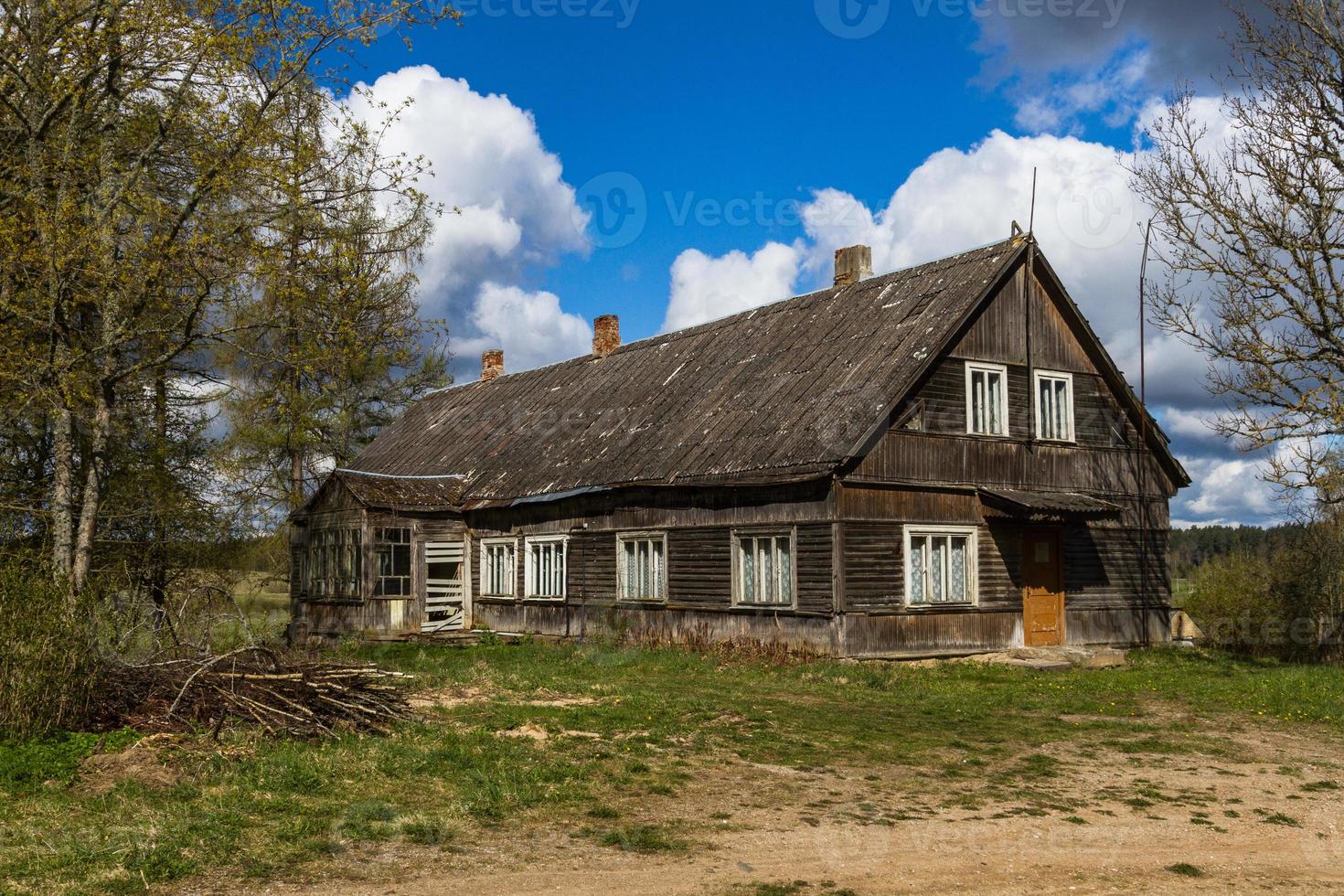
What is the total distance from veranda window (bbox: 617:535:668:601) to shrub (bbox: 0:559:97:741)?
1350cm

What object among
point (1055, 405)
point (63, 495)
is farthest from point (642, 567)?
point (63, 495)

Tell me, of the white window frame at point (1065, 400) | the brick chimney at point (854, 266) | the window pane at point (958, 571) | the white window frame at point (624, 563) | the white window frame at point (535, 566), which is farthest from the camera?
the brick chimney at point (854, 266)

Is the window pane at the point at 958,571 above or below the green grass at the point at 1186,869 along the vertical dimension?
above

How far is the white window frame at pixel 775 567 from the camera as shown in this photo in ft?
66.7

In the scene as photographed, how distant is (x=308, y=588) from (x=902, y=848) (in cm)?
2452

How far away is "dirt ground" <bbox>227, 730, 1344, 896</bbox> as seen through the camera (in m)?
7.27

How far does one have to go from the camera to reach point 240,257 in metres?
15.8

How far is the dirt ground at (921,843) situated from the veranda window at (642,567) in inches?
491

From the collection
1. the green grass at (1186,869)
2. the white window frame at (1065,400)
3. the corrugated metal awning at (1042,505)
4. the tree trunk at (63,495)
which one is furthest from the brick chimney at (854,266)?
the green grass at (1186,869)

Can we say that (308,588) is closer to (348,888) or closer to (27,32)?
(27,32)

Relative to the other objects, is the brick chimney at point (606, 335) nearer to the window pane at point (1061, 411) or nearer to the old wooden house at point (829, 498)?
the old wooden house at point (829, 498)

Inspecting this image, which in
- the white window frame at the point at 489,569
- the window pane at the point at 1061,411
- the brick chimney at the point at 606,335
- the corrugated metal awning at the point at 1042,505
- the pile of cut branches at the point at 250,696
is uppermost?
the brick chimney at the point at 606,335

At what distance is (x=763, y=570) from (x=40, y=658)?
13.0 metres

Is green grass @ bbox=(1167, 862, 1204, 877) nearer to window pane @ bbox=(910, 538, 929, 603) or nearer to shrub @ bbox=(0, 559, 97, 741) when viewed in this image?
shrub @ bbox=(0, 559, 97, 741)
